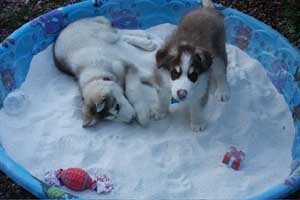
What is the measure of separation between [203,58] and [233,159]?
92 centimetres

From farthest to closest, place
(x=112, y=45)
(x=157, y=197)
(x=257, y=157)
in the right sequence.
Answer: (x=112, y=45) → (x=257, y=157) → (x=157, y=197)

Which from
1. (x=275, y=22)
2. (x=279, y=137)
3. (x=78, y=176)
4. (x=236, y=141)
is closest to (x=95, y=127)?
(x=78, y=176)

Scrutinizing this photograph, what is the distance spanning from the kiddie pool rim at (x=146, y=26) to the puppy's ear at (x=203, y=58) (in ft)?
3.79

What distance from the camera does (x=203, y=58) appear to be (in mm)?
3602

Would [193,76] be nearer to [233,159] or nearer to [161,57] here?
[161,57]

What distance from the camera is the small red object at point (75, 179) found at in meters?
3.70

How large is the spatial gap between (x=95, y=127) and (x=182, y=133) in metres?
0.79

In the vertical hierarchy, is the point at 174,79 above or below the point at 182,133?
above

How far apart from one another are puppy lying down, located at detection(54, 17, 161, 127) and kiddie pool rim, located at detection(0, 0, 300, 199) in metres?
0.22

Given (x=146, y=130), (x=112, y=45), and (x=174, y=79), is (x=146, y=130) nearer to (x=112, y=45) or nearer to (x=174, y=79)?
(x=174, y=79)

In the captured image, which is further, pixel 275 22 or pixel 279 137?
pixel 275 22

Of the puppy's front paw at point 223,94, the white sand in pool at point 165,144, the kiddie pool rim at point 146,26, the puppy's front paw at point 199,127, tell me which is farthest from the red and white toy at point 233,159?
the puppy's front paw at point 223,94

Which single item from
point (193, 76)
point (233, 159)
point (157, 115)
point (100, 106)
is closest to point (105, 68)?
point (100, 106)

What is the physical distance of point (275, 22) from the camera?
568 cm
